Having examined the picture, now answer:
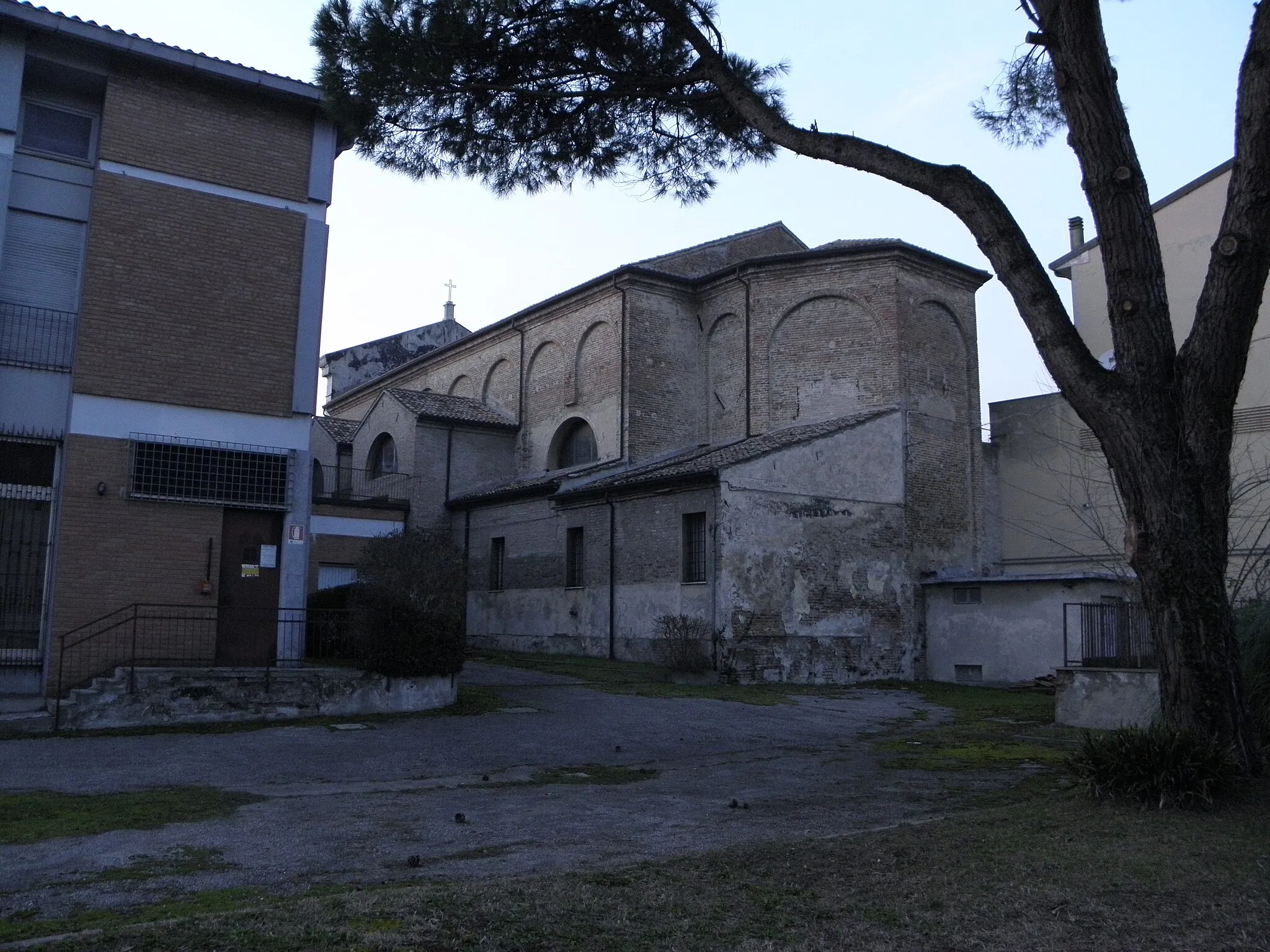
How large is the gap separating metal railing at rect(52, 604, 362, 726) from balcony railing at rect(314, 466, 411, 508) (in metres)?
12.4

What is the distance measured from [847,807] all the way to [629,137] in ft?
24.3

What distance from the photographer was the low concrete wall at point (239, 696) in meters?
11.7

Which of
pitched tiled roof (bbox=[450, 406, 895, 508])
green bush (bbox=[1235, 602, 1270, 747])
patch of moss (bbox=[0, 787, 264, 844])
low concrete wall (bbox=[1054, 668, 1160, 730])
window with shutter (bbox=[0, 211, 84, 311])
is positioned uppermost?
window with shutter (bbox=[0, 211, 84, 311])

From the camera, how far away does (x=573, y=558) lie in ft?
82.5

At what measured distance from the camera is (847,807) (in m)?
7.61

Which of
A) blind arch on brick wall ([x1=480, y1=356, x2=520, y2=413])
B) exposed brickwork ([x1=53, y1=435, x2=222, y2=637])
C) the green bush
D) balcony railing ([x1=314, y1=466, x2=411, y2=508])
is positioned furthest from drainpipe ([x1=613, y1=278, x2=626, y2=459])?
the green bush

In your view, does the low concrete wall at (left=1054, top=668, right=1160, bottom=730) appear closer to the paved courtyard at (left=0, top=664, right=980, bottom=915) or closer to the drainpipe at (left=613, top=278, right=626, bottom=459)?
the paved courtyard at (left=0, top=664, right=980, bottom=915)

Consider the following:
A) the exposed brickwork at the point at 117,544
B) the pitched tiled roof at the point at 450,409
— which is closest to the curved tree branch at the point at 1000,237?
the exposed brickwork at the point at 117,544

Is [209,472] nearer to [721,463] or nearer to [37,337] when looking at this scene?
[37,337]

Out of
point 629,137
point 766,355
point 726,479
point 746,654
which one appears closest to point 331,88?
point 629,137

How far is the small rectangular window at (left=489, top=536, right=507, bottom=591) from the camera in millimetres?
27766

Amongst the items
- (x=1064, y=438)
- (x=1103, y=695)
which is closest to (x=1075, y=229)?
(x=1064, y=438)

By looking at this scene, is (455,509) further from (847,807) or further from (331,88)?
(847,807)

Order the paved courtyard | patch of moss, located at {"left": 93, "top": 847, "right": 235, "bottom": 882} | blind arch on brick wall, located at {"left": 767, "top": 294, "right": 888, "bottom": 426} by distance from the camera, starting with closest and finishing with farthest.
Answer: patch of moss, located at {"left": 93, "top": 847, "right": 235, "bottom": 882}
the paved courtyard
blind arch on brick wall, located at {"left": 767, "top": 294, "right": 888, "bottom": 426}
